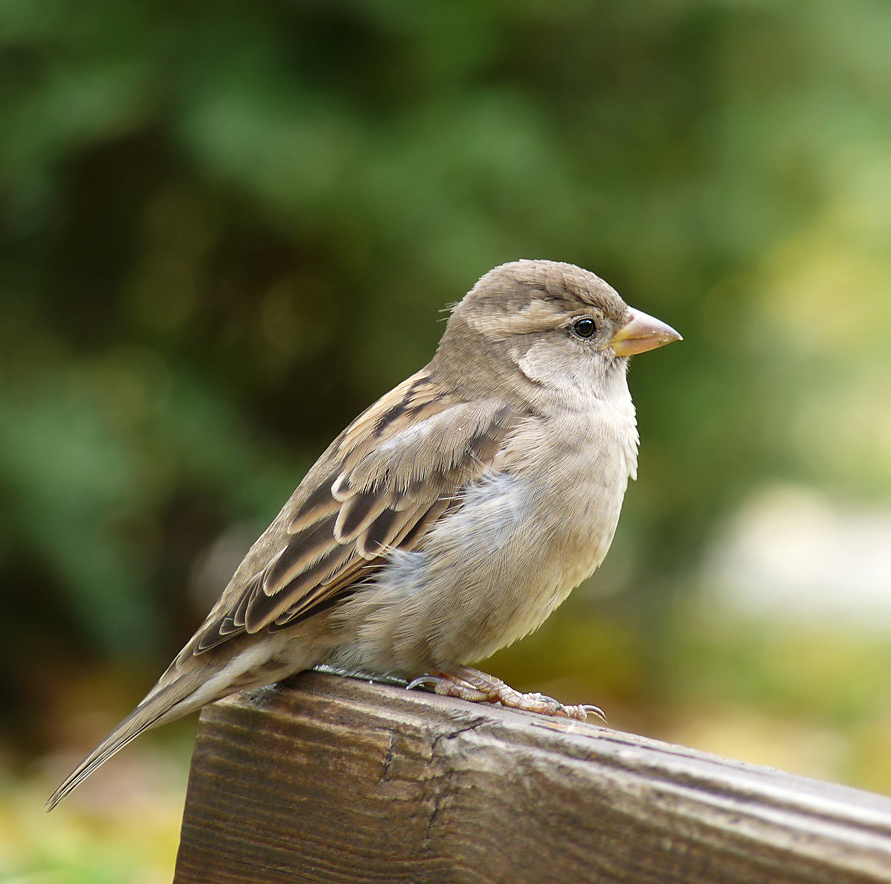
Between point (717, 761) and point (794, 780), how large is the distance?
0.10 meters

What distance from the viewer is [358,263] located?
18.2 feet

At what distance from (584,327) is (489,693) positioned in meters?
1.12

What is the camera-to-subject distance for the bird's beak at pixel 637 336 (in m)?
3.26

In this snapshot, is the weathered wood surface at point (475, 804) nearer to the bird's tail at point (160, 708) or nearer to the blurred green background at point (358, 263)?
the bird's tail at point (160, 708)

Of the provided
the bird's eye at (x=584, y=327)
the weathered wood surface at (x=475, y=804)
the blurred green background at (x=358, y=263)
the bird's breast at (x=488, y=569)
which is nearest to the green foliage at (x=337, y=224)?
the blurred green background at (x=358, y=263)

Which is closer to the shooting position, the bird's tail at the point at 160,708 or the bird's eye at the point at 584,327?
the bird's tail at the point at 160,708

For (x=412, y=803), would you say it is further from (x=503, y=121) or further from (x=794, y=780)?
(x=503, y=121)

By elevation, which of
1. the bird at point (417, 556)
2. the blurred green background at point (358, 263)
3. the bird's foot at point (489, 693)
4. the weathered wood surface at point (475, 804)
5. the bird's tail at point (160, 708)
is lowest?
the weathered wood surface at point (475, 804)

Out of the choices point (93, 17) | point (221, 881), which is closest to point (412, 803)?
point (221, 881)

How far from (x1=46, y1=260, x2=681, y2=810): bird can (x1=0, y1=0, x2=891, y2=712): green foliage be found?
238 cm

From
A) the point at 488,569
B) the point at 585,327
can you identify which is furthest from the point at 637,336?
the point at 488,569

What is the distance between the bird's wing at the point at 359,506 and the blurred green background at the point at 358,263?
1.97 meters

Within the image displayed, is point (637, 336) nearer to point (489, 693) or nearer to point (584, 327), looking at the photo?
point (584, 327)

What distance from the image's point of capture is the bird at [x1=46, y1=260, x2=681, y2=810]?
8.52 ft
